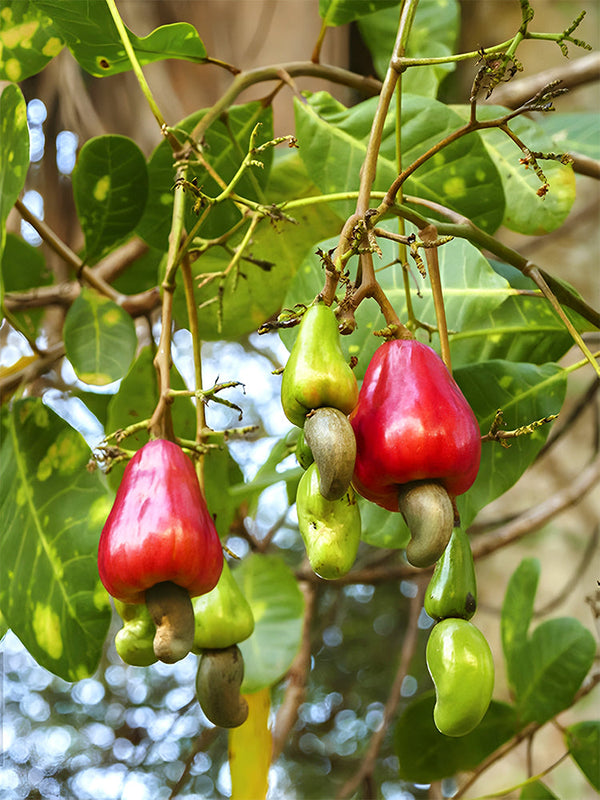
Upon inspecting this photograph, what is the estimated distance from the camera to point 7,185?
646 mm

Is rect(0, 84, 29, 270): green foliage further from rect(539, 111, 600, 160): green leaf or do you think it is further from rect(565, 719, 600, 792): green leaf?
rect(565, 719, 600, 792): green leaf

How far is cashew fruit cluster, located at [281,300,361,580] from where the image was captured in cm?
39

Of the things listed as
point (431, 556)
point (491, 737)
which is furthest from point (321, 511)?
point (491, 737)

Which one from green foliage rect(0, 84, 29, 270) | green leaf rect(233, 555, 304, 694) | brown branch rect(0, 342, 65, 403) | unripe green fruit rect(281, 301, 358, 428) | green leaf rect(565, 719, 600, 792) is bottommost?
green leaf rect(565, 719, 600, 792)

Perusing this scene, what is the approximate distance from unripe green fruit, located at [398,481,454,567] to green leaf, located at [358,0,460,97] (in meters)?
0.72

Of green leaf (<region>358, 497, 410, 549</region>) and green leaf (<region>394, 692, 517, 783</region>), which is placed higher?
green leaf (<region>358, 497, 410, 549</region>)

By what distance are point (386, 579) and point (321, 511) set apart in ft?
3.05

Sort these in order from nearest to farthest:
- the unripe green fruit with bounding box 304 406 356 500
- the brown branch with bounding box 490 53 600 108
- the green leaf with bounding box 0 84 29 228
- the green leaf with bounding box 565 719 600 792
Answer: the unripe green fruit with bounding box 304 406 356 500
the green leaf with bounding box 0 84 29 228
the green leaf with bounding box 565 719 600 792
the brown branch with bounding box 490 53 600 108

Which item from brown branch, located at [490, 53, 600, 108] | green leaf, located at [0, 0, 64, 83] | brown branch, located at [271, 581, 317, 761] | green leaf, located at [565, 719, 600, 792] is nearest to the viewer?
green leaf, located at [0, 0, 64, 83]

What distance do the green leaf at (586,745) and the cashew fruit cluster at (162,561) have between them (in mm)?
664

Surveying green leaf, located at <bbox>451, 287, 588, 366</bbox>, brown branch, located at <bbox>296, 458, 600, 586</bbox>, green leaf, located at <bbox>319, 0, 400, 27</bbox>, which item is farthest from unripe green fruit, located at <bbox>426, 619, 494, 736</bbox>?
brown branch, located at <bbox>296, 458, 600, 586</bbox>

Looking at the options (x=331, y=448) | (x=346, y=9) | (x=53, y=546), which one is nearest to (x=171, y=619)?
(x=331, y=448)

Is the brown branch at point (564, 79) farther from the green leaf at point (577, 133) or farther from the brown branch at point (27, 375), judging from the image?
the brown branch at point (27, 375)

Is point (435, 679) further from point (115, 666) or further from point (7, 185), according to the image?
point (115, 666)
